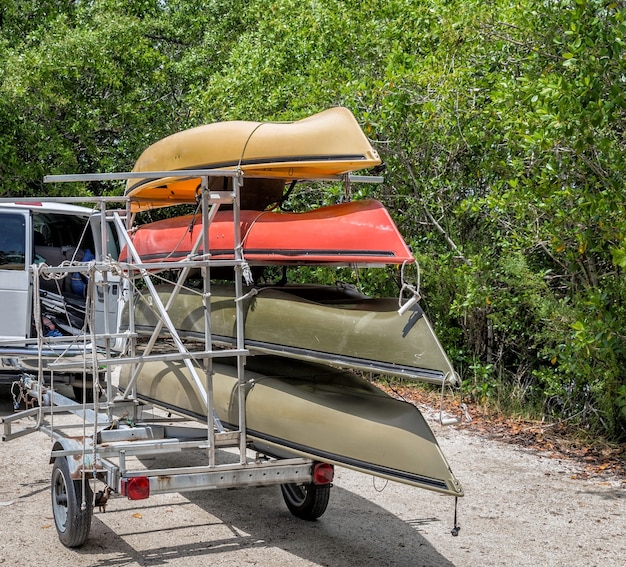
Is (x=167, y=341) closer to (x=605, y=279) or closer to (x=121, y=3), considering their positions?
(x=605, y=279)

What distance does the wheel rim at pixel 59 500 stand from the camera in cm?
562

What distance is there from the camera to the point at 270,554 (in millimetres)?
5484

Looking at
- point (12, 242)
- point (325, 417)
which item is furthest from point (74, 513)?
point (12, 242)

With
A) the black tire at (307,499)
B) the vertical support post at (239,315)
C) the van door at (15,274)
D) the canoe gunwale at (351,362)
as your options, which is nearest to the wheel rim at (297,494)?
the black tire at (307,499)

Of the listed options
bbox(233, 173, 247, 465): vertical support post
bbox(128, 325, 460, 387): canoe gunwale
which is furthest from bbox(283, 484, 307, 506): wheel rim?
bbox(128, 325, 460, 387): canoe gunwale

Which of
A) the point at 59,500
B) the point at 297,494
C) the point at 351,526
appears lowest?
the point at 351,526

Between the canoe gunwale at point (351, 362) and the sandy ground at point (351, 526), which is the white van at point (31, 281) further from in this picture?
the canoe gunwale at point (351, 362)

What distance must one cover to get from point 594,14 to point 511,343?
4.66m

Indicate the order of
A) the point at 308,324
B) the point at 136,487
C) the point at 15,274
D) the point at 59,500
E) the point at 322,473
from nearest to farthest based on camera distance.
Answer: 1. the point at 136,487
2. the point at 308,324
3. the point at 322,473
4. the point at 59,500
5. the point at 15,274

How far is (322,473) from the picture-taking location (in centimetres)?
538

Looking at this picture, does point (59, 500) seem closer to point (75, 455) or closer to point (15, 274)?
point (75, 455)

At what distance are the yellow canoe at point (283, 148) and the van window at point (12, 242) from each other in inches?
171

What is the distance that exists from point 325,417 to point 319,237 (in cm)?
110

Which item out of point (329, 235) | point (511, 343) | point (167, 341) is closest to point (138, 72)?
point (511, 343)
